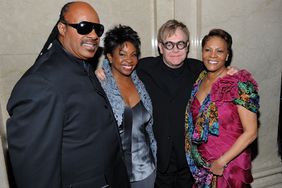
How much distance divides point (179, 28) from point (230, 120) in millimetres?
895

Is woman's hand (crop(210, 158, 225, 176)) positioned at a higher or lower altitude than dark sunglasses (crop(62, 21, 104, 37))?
lower

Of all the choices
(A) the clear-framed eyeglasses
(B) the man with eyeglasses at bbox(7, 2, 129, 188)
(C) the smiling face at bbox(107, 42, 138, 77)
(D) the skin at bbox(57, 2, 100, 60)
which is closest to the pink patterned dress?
(A) the clear-framed eyeglasses

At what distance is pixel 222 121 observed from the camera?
2.12m

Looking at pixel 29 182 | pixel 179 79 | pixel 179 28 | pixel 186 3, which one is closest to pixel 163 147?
pixel 179 79

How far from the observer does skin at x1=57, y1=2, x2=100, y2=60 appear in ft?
5.33

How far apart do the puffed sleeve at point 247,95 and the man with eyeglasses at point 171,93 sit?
0.53m

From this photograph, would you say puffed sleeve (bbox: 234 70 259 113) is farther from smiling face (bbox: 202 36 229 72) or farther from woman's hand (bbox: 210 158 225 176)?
woman's hand (bbox: 210 158 225 176)

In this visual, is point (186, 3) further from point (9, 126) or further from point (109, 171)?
point (9, 126)

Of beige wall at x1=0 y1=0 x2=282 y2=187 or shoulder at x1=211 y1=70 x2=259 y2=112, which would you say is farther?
beige wall at x1=0 y1=0 x2=282 y2=187

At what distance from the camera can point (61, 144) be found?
1511 millimetres

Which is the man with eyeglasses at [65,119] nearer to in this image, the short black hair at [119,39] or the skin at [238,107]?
the short black hair at [119,39]

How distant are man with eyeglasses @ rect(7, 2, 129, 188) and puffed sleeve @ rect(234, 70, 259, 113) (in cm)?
94

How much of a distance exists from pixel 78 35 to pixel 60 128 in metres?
A: 0.56

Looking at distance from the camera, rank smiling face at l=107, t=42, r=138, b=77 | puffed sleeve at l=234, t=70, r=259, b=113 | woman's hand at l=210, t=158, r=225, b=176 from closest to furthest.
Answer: puffed sleeve at l=234, t=70, r=259, b=113, woman's hand at l=210, t=158, r=225, b=176, smiling face at l=107, t=42, r=138, b=77
